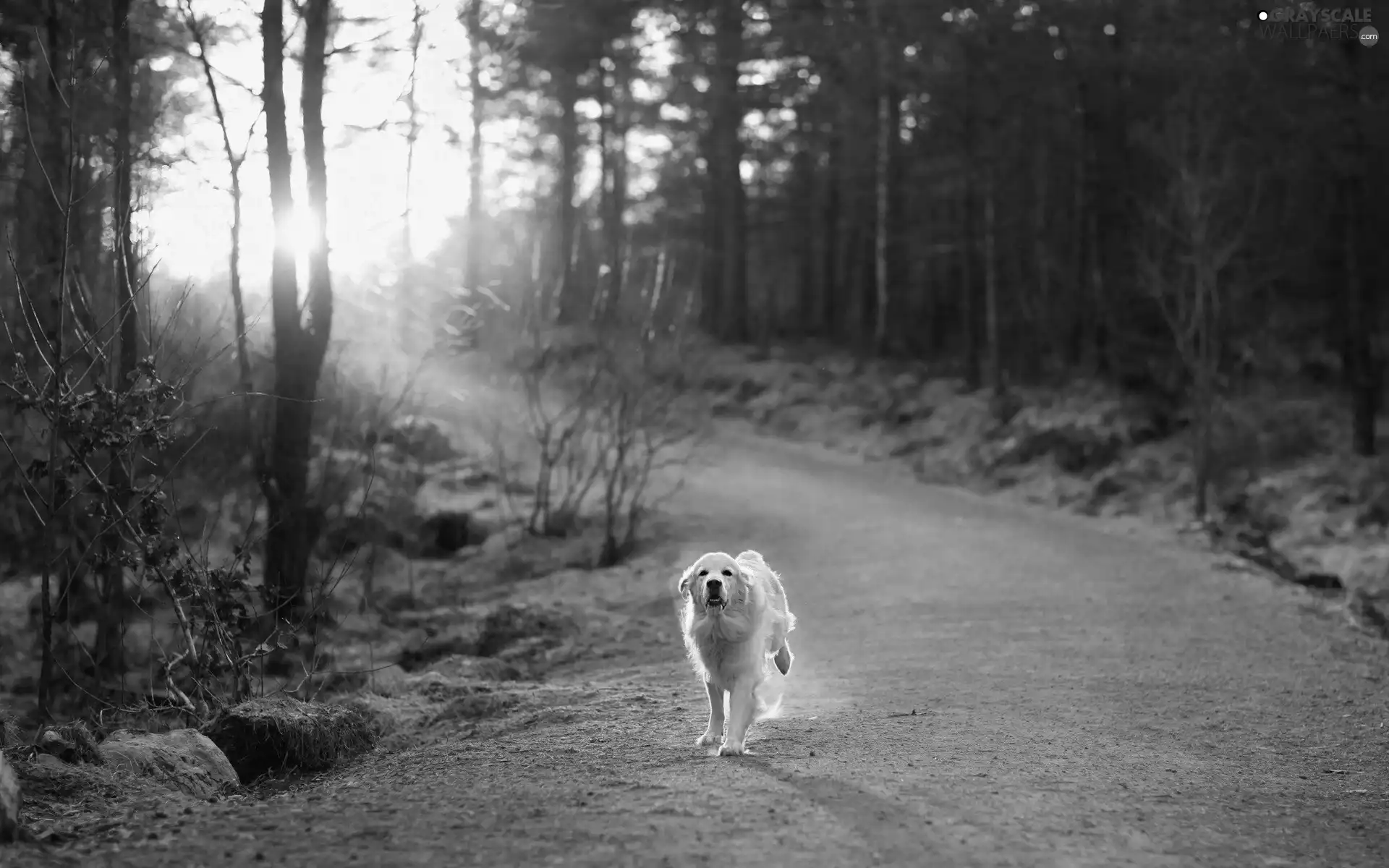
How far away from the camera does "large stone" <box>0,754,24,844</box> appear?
4895mm

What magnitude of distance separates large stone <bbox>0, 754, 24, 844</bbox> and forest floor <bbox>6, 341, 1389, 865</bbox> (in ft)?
0.47

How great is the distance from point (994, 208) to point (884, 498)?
8.94m

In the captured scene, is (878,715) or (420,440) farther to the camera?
(420,440)

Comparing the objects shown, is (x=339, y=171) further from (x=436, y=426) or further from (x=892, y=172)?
(x=892, y=172)

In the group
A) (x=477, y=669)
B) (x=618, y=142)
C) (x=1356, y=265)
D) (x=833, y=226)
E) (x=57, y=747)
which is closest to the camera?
(x=57, y=747)

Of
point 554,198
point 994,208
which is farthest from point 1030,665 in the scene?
point 554,198

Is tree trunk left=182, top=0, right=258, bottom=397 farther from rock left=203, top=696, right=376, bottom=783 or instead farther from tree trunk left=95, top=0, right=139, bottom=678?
rock left=203, top=696, right=376, bottom=783

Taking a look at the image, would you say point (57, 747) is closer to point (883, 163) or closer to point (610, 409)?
point (610, 409)

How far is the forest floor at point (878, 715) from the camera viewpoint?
4996 mm

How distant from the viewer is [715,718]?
22.1ft

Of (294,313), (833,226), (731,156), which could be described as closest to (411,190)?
(294,313)

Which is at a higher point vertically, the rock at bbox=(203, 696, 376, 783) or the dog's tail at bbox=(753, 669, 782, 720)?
the dog's tail at bbox=(753, 669, 782, 720)

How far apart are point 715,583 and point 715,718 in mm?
914

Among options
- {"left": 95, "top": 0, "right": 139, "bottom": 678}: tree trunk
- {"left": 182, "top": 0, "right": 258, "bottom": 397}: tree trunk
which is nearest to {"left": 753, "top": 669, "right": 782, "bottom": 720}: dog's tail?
{"left": 95, "top": 0, "right": 139, "bottom": 678}: tree trunk
